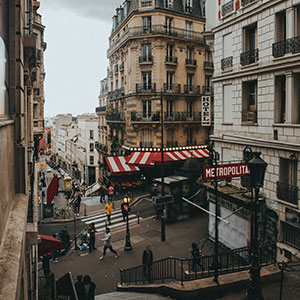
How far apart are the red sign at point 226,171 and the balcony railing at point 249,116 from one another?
3.86 metres

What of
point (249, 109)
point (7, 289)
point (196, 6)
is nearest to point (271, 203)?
point (249, 109)

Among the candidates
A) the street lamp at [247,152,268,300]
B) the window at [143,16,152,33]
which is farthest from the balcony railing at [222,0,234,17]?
the window at [143,16,152,33]

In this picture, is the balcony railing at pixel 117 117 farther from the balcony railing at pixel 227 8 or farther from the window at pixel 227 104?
the balcony railing at pixel 227 8

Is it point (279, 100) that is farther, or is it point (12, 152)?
point (279, 100)

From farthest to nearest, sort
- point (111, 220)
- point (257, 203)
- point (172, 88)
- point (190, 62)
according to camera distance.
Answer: point (190, 62) → point (172, 88) → point (111, 220) → point (257, 203)

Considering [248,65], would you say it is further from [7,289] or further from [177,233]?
[7,289]

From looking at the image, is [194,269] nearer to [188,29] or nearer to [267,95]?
[267,95]

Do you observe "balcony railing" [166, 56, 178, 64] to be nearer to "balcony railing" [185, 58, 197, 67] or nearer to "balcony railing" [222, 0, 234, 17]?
"balcony railing" [185, 58, 197, 67]

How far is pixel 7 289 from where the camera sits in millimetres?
3027

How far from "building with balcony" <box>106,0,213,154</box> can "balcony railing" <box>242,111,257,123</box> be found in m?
19.1

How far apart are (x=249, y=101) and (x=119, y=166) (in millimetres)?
20561

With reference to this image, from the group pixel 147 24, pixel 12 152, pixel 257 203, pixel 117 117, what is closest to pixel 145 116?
pixel 117 117

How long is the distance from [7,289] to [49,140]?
14438cm

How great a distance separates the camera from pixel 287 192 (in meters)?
14.0
